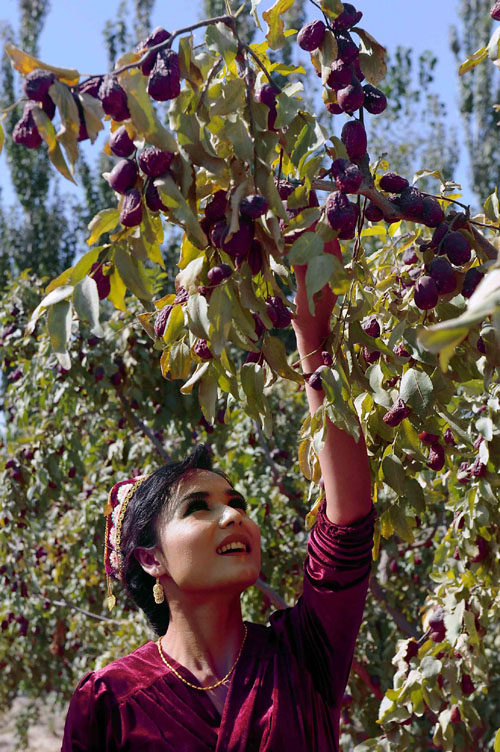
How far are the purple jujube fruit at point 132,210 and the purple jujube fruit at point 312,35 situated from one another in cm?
42

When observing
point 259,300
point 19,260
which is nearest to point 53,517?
point 259,300

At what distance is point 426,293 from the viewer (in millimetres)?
1345

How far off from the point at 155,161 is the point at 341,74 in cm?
39

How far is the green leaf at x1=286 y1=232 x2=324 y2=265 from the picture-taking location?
3.57ft

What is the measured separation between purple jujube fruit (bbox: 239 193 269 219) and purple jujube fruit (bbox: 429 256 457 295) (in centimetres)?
35

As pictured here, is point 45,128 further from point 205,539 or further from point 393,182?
point 205,539

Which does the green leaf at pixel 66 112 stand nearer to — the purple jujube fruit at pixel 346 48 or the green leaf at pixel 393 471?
the purple jujube fruit at pixel 346 48

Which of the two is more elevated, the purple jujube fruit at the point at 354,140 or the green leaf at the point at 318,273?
the purple jujube fruit at the point at 354,140

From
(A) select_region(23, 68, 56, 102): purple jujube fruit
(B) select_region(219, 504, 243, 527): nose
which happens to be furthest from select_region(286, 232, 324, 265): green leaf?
(B) select_region(219, 504, 243, 527): nose

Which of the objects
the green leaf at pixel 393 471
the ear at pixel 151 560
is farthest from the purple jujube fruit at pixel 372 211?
the ear at pixel 151 560

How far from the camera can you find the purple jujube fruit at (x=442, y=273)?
4.45ft

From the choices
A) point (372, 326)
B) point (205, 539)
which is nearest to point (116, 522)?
point (205, 539)

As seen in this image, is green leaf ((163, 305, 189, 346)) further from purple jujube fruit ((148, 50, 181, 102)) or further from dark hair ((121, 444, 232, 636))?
dark hair ((121, 444, 232, 636))

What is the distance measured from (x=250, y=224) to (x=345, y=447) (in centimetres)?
52
